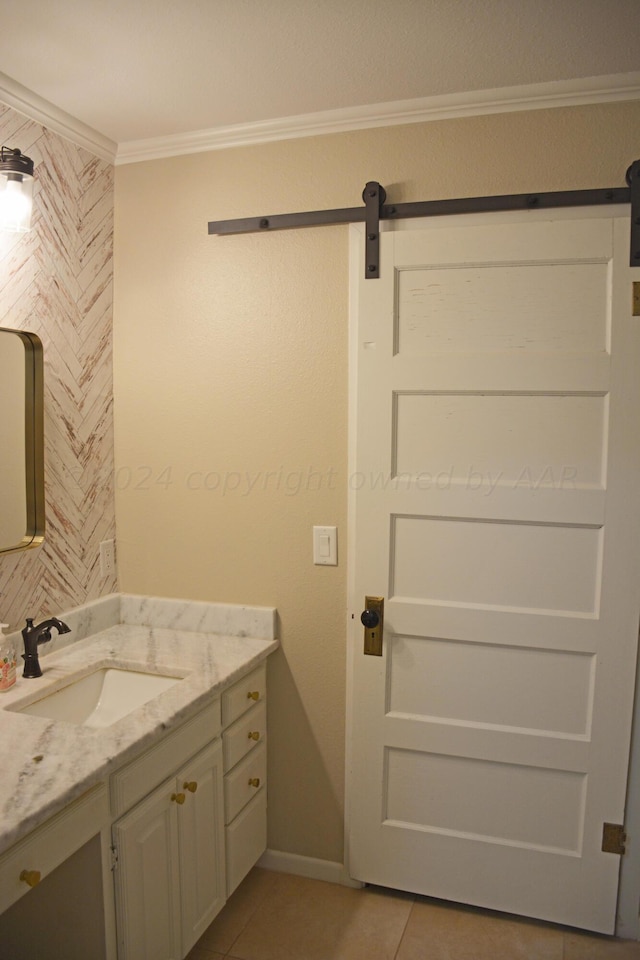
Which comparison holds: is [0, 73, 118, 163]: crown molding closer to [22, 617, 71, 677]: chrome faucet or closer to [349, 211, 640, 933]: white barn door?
[349, 211, 640, 933]: white barn door

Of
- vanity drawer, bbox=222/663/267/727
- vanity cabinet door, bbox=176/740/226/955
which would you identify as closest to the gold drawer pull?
vanity cabinet door, bbox=176/740/226/955

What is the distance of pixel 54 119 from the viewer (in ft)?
6.93

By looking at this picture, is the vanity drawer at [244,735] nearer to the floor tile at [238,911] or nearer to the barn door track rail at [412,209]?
the floor tile at [238,911]

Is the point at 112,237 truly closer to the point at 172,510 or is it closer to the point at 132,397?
the point at 132,397

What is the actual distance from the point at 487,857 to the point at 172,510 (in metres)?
1.55

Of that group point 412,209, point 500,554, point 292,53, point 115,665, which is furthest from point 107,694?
point 292,53

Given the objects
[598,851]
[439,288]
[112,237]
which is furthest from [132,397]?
[598,851]

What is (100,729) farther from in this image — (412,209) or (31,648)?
(412,209)

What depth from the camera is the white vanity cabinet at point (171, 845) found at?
5.21 feet

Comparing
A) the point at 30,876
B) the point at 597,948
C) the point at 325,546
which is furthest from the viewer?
the point at 325,546

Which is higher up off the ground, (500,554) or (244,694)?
(500,554)

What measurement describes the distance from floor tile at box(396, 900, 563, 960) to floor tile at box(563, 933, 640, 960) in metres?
0.03

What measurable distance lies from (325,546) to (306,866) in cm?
113

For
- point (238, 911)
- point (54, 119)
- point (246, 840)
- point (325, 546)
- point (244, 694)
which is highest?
point (54, 119)
